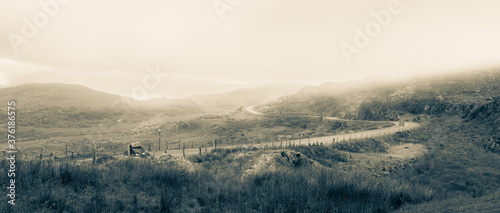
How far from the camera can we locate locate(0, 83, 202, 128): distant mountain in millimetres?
80688

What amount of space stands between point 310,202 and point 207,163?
1726 centimetres

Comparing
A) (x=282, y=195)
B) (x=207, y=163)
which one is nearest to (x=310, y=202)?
(x=282, y=195)

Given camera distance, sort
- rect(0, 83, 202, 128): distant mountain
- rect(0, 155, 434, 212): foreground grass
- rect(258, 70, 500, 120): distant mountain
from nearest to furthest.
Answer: rect(0, 155, 434, 212): foreground grass
rect(258, 70, 500, 120): distant mountain
rect(0, 83, 202, 128): distant mountain

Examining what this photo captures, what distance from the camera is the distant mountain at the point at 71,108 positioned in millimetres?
80688

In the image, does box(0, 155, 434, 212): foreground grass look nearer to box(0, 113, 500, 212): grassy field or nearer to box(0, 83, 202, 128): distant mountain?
box(0, 113, 500, 212): grassy field

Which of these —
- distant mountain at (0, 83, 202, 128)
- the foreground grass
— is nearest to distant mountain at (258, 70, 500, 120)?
the foreground grass

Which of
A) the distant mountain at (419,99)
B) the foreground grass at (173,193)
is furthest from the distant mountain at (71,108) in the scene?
the foreground grass at (173,193)

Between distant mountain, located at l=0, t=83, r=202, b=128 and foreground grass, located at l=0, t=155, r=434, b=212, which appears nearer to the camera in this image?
foreground grass, located at l=0, t=155, r=434, b=212

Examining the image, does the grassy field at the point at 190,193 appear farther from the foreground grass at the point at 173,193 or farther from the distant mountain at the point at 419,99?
the distant mountain at the point at 419,99

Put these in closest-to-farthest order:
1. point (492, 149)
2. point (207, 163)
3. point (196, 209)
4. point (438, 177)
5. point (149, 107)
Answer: point (196, 209) → point (438, 177) → point (207, 163) → point (492, 149) → point (149, 107)

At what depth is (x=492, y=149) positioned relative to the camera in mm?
27328

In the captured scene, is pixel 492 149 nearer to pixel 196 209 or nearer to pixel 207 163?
pixel 207 163

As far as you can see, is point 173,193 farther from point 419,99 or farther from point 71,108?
point 71,108

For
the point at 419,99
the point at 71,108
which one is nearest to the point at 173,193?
the point at 419,99
